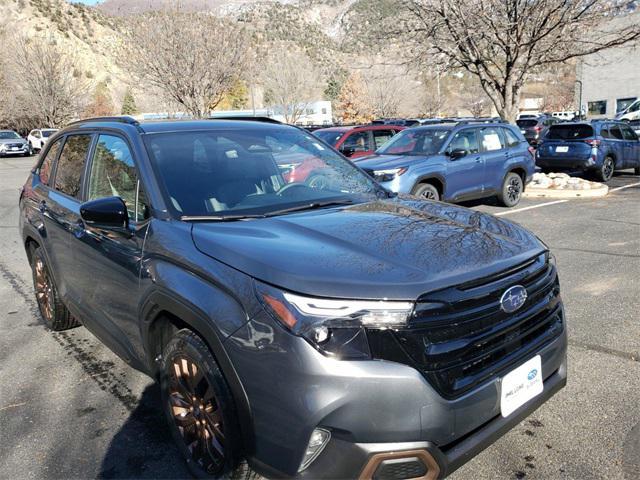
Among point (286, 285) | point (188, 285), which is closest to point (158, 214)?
point (188, 285)

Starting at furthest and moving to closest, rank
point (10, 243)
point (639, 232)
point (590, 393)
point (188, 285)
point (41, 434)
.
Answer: point (10, 243) → point (639, 232) → point (590, 393) → point (41, 434) → point (188, 285)

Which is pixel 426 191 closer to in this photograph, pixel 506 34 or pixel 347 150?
pixel 347 150

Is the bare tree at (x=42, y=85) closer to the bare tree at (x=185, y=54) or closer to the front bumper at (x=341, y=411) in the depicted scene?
the bare tree at (x=185, y=54)

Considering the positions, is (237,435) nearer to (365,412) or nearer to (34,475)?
(365,412)

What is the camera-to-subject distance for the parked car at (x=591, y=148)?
44.8 ft

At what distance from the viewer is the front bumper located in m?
1.94

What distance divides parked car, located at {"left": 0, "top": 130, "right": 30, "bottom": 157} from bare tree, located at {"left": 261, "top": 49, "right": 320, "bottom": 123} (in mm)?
19862

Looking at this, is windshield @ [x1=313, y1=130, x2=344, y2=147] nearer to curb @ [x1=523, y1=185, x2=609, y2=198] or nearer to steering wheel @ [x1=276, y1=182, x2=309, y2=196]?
curb @ [x1=523, y1=185, x2=609, y2=198]

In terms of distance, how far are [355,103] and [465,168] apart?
61.0m

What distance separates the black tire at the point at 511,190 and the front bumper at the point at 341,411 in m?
8.87

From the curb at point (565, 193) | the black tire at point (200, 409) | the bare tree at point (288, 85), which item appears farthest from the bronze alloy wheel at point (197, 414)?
the bare tree at point (288, 85)

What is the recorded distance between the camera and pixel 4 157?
34.6 m

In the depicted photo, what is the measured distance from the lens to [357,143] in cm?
1223

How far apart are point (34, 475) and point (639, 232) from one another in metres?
8.08
